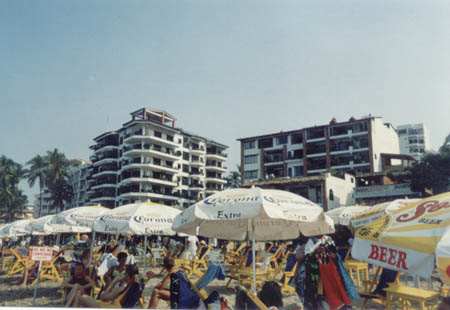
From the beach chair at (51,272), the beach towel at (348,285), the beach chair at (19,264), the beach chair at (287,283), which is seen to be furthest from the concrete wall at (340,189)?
the beach towel at (348,285)

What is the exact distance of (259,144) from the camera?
5997cm

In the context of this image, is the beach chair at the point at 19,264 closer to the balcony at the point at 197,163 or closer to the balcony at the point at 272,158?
the balcony at the point at 272,158

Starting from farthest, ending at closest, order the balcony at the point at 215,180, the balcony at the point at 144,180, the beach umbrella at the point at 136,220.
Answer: the balcony at the point at 215,180 < the balcony at the point at 144,180 < the beach umbrella at the point at 136,220

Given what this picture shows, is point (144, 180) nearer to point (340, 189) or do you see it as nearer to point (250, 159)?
point (250, 159)

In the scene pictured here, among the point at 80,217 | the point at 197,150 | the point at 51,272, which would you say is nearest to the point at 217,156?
the point at 197,150

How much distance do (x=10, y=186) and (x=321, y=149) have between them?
202 feet

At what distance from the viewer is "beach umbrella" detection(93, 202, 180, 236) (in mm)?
10734

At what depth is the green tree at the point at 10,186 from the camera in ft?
254

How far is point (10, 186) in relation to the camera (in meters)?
78.7

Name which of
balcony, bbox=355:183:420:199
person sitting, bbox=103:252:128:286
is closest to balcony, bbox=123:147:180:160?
balcony, bbox=355:183:420:199

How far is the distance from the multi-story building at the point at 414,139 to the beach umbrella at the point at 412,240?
89.6 m

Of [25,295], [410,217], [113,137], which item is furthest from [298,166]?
[410,217]

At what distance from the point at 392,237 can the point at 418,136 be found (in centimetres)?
9273

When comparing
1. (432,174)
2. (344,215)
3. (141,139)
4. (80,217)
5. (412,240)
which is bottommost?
(412,240)
